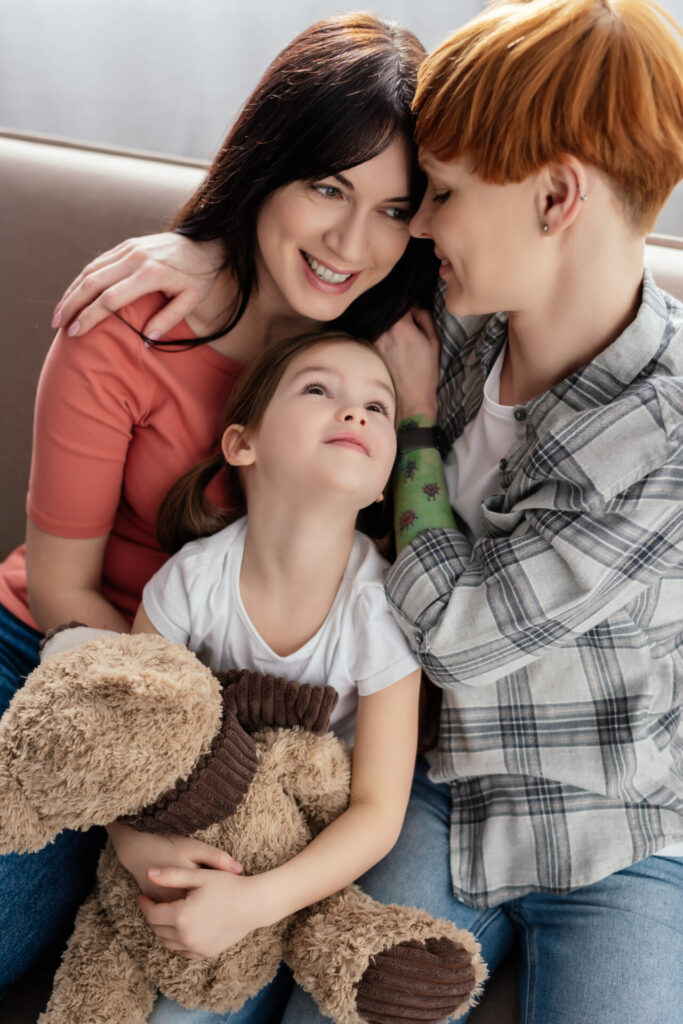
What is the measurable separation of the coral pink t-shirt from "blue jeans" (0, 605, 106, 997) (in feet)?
0.85

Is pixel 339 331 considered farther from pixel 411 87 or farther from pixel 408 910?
pixel 408 910

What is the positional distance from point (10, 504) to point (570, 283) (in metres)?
1.06

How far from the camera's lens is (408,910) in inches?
37.1

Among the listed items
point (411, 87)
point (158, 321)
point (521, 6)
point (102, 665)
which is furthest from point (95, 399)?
point (521, 6)

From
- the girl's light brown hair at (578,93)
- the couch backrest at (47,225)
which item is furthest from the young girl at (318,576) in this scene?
the couch backrest at (47,225)

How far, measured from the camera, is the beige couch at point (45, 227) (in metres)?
1.48

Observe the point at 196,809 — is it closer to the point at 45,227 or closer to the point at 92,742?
the point at 92,742

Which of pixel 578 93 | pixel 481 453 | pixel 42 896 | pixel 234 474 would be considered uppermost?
pixel 578 93

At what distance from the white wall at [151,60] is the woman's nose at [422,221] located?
2.13ft

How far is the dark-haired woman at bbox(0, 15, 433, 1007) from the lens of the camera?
40.6 inches

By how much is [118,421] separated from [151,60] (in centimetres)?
91

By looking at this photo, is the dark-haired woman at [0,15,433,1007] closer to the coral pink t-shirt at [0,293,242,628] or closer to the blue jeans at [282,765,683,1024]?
the coral pink t-shirt at [0,293,242,628]

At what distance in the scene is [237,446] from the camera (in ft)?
3.72

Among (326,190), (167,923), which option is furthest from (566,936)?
(326,190)
